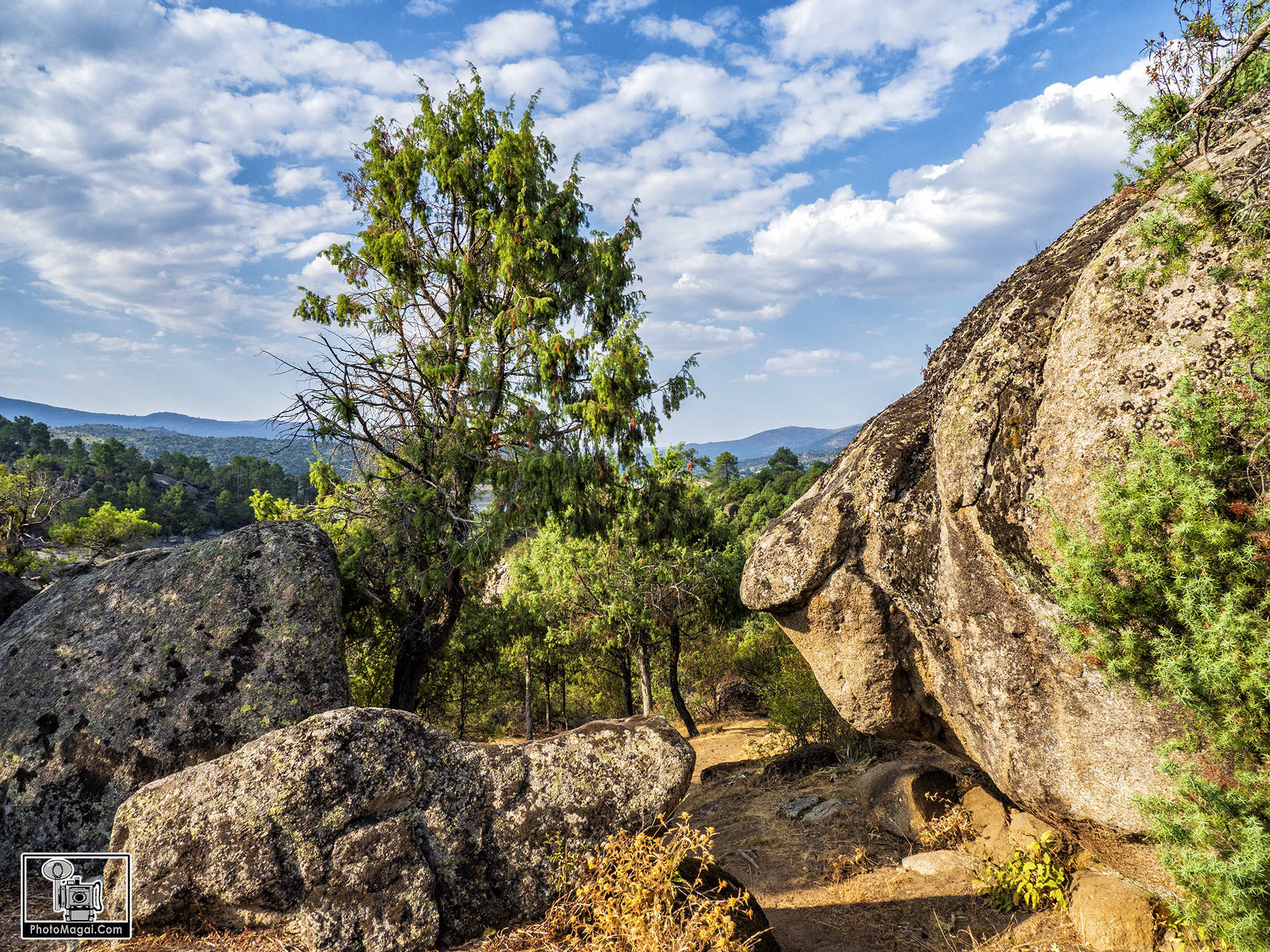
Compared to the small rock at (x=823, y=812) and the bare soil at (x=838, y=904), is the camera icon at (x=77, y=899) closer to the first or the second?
the bare soil at (x=838, y=904)

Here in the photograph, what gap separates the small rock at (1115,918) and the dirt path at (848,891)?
0.19 m

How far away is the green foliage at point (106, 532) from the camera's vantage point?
58.7ft

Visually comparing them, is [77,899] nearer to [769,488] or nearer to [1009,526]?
[1009,526]

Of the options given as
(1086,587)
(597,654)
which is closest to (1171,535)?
(1086,587)

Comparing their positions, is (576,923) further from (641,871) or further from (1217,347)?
(1217,347)

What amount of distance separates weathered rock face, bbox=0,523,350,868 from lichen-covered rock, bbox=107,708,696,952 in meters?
3.52

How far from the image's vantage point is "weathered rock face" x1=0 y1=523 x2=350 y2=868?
743 cm

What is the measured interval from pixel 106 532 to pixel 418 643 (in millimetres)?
19252

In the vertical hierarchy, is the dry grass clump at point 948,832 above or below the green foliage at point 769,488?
below

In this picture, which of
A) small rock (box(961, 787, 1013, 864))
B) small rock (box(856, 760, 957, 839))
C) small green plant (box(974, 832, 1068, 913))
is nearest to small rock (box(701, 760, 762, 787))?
small rock (box(856, 760, 957, 839))

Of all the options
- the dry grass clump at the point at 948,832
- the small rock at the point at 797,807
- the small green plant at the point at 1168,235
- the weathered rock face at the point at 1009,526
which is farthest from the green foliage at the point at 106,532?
the small green plant at the point at 1168,235

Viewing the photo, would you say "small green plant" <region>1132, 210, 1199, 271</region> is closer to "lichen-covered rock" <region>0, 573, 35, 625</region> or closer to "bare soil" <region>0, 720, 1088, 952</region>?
"bare soil" <region>0, 720, 1088, 952</region>

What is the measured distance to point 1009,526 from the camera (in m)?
5.70

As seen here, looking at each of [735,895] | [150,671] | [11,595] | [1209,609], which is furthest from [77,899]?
[1209,609]
